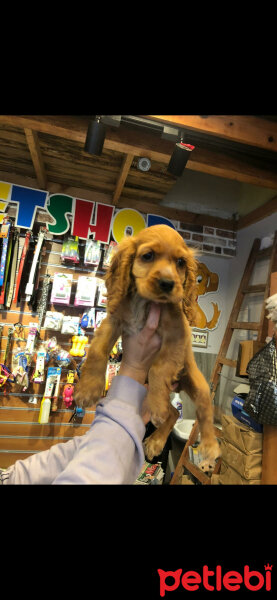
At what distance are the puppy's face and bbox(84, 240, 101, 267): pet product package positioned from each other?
1801 millimetres

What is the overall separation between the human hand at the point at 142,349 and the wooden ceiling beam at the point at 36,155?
182 cm

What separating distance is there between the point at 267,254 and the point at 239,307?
1.86 ft

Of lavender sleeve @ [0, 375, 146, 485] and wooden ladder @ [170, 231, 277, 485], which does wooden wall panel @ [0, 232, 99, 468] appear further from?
lavender sleeve @ [0, 375, 146, 485]

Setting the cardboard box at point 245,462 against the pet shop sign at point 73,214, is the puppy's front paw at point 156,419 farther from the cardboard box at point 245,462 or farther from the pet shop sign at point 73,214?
the pet shop sign at point 73,214

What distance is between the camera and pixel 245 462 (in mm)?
2084

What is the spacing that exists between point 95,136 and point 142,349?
1492 mm

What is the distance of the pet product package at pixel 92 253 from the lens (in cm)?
275

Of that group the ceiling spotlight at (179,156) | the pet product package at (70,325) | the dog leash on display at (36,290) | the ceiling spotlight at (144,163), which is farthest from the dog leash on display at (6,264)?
the ceiling spotlight at (179,156)
